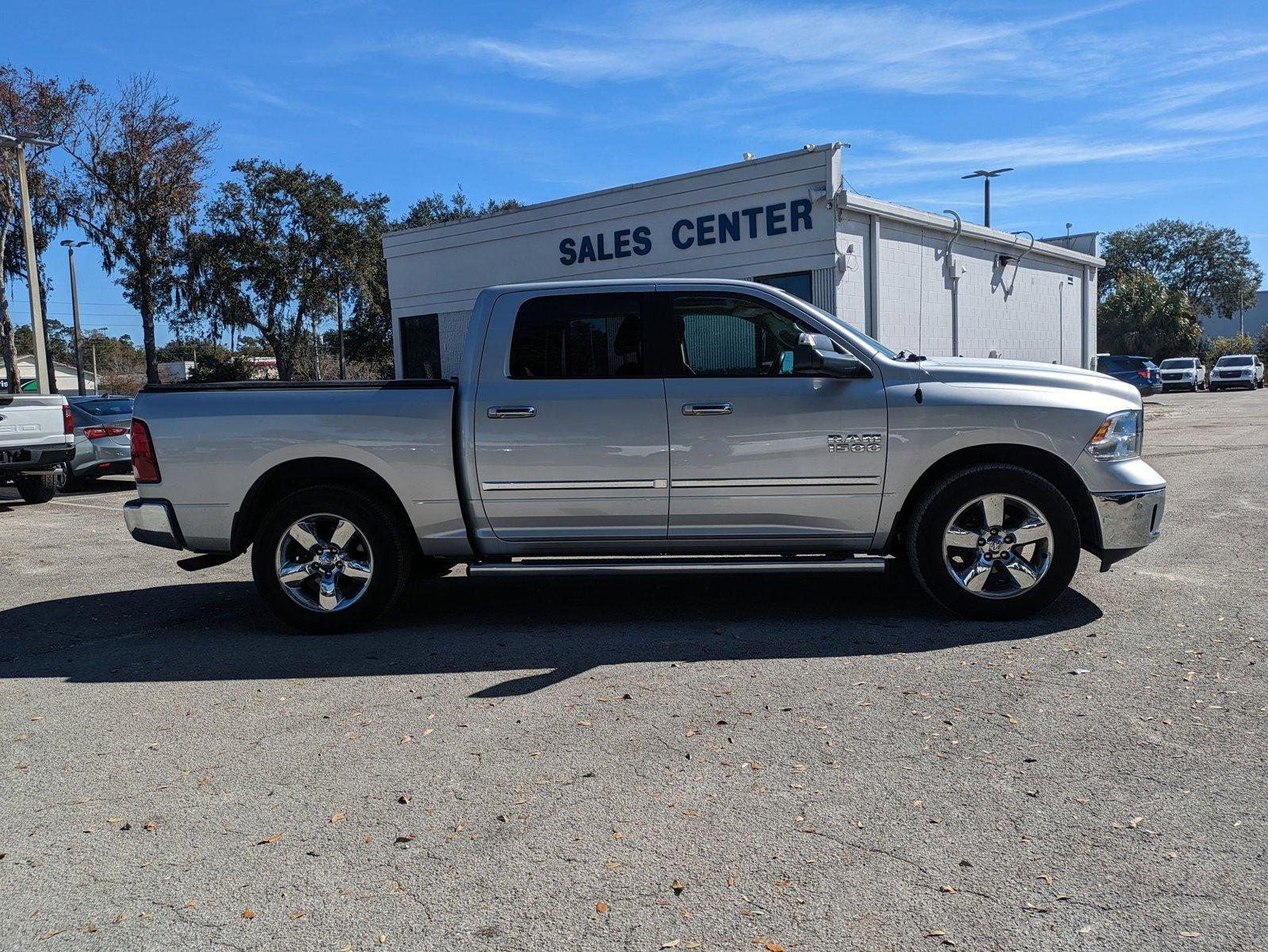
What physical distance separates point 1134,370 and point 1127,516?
1265 inches

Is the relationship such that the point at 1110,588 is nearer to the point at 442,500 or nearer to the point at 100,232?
the point at 442,500

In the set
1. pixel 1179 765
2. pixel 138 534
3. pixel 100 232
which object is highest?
pixel 100 232

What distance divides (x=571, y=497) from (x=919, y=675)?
216cm

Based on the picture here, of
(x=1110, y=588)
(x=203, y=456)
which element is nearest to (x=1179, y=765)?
(x=1110, y=588)

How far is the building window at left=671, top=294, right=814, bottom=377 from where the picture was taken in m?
6.05

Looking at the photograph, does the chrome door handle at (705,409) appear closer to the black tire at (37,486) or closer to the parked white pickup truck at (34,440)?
the parked white pickup truck at (34,440)

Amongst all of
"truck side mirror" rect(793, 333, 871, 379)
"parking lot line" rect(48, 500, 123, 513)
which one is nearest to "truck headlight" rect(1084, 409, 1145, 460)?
"truck side mirror" rect(793, 333, 871, 379)

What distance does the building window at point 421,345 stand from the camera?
24.1m

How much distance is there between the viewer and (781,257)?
18.4 metres

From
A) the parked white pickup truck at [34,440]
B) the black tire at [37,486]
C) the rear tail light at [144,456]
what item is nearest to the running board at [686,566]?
the rear tail light at [144,456]

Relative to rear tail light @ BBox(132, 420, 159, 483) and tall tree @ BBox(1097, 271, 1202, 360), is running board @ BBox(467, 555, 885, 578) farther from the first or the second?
tall tree @ BBox(1097, 271, 1202, 360)

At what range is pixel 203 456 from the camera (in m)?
6.11

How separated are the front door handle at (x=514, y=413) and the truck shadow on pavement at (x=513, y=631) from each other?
1.26 meters

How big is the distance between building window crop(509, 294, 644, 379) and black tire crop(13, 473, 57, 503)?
10.2 m
